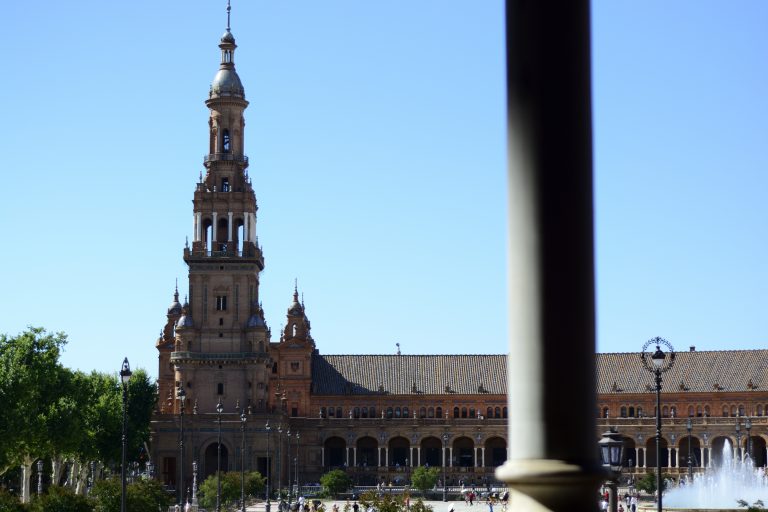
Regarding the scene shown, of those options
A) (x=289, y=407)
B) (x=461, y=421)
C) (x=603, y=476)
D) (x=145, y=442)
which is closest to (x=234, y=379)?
(x=145, y=442)

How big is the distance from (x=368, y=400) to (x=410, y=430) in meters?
6.03

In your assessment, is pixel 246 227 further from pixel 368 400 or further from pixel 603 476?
pixel 603 476

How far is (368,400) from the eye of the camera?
169m

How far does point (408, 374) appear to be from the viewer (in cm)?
17200

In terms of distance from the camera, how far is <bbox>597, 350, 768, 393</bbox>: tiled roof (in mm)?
166000

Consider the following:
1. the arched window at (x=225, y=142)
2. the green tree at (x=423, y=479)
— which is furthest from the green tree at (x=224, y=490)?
the arched window at (x=225, y=142)

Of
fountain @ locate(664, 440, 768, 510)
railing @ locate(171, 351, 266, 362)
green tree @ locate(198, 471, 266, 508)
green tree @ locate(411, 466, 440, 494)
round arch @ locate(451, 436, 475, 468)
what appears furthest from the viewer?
round arch @ locate(451, 436, 475, 468)

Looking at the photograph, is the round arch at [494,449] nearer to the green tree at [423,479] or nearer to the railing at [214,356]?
the green tree at [423,479]

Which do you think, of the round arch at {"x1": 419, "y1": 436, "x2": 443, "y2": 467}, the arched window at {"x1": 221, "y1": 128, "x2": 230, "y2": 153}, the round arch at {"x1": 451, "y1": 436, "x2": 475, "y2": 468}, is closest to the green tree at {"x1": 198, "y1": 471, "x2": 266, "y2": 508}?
the arched window at {"x1": 221, "y1": 128, "x2": 230, "y2": 153}

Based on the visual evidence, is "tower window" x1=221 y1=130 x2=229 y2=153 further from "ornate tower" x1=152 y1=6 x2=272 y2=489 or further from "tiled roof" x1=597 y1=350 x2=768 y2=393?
"tiled roof" x1=597 y1=350 x2=768 y2=393

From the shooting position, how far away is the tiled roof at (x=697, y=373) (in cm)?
16600

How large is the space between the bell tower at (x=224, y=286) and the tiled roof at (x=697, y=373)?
41.1 meters

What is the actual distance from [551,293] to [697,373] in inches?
6469

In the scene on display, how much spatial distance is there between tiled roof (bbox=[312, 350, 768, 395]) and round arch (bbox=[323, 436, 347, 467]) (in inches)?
213
